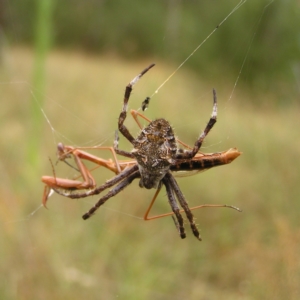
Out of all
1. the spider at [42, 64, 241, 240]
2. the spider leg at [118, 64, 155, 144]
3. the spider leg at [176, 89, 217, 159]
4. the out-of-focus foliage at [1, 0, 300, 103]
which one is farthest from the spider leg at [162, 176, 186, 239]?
the out-of-focus foliage at [1, 0, 300, 103]

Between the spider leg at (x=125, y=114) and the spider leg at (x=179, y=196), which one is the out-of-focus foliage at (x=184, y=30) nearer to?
the spider leg at (x=125, y=114)

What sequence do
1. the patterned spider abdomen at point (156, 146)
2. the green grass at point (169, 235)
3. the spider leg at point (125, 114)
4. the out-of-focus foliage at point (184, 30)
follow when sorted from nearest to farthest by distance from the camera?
the patterned spider abdomen at point (156, 146)
the spider leg at point (125, 114)
the green grass at point (169, 235)
the out-of-focus foliage at point (184, 30)

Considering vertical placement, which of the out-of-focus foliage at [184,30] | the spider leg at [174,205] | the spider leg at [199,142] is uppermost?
the spider leg at [199,142]

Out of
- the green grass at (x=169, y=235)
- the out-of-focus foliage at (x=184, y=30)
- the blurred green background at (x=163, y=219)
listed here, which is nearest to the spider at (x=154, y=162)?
the blurred green background at (x=163, y=219)

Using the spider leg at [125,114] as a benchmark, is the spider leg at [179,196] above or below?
below

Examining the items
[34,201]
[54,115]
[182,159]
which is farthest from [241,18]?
[182,159]

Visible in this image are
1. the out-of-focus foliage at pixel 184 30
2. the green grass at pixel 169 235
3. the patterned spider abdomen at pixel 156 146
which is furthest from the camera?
the out-of-focus foliage at pixel 184 30

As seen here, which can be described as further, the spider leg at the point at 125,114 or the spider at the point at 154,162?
the spider leg at the point at 125,114

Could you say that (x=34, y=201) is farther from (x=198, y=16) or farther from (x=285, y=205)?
(x=198, y=16)

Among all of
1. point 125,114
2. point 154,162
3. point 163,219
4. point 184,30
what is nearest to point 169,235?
point 163,219
